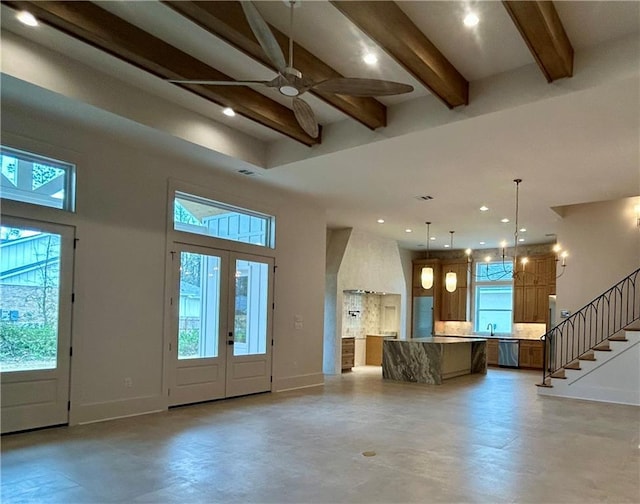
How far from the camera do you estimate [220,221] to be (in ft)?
23.9

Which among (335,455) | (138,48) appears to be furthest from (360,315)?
(138,48)

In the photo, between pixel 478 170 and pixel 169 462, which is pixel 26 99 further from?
pixel 478 170

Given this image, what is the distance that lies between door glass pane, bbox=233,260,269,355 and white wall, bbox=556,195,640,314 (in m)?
5.57

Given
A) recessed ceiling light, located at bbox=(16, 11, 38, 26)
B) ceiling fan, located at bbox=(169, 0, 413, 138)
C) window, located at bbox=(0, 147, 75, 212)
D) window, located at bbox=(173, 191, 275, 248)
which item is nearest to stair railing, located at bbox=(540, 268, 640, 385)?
window, located at bbox=(173, 191, 275, 248)

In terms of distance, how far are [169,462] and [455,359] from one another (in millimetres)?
7147

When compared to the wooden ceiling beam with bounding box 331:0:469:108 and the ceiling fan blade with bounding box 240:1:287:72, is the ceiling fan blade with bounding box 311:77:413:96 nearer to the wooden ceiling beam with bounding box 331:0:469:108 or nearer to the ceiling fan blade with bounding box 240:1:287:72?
the ceiling fan blade with bounding box 240:1:287:72

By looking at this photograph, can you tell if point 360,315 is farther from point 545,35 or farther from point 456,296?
point 545,35

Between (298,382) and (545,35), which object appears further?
(298,382)

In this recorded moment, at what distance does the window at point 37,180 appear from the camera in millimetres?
4961

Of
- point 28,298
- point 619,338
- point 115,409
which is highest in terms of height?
point 28,298

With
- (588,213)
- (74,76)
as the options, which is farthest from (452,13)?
(588,213)

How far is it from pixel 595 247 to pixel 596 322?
135 centimetres

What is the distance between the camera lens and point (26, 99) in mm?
4695

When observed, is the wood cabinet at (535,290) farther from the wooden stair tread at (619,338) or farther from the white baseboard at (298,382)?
the white baseboard at (298,382)
